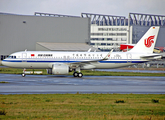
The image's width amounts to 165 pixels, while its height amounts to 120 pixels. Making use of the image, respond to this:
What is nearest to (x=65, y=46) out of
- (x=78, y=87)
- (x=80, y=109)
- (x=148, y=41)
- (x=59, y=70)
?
(x=148, y=41)

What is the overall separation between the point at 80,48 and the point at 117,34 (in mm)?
76033

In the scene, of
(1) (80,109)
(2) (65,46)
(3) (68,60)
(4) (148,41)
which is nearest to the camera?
(1) (80,109)

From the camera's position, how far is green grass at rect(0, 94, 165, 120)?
12212mm

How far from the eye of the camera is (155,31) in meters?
42.9

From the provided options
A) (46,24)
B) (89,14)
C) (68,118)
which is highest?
(89,14)

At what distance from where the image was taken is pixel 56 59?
3916 centimetres

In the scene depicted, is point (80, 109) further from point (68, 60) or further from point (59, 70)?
point (68, 60)

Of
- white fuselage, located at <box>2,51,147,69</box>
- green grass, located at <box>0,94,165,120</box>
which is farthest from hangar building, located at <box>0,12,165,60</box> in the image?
green grass, located at <box>0,94,165,120</box>

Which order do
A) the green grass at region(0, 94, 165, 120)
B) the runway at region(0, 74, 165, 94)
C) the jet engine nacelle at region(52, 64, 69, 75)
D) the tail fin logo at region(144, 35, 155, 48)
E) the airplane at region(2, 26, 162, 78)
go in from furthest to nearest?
the tail fin logo at region(144, 35, 155, 48) → the airplane at region(2, 26, 162, 78) → the jet engine nacelle at region(52, 64, 69, 75) → the runway at region(0, 74, 165, 94) → the green grass at region(0, 94, 165, 120)

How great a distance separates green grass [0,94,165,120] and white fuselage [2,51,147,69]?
21.4 metres

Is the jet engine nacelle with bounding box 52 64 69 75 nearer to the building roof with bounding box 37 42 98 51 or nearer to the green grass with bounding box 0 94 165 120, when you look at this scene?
the green grass with bounding box 0 94 165 120

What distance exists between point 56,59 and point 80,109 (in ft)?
83.9

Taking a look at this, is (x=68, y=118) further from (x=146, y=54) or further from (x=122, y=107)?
(x=146, y=54)

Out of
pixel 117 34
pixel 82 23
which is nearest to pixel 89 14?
pixel 117 34
